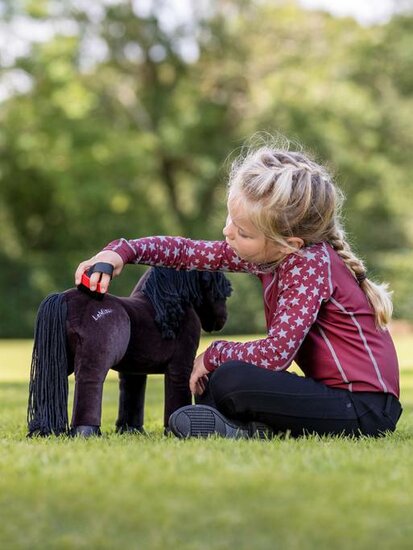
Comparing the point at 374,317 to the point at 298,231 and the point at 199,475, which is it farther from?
the point at 199,475

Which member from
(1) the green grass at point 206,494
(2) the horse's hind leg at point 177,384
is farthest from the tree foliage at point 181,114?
(1) the green grass at point 206,494

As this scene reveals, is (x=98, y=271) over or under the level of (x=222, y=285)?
over

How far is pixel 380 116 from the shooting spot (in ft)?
108

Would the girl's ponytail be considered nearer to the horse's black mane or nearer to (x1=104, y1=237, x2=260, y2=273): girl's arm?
(x1=104, y1=237, x2=260, y2=273): girl's arm

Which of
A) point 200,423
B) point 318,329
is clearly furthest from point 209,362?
point 318,329

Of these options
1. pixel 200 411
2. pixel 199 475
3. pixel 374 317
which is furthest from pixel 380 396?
pixel 199 475

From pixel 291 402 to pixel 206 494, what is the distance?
156cm

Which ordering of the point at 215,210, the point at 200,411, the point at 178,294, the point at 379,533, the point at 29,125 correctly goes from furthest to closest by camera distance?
1. the point at 215,210
2. the point at 29,125
3. the point at 178,294
4. the point at 200,411
5. the point at 379,533

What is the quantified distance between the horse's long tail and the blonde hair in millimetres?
979

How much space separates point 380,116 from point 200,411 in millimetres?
29367

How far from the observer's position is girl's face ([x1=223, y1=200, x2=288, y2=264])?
459 centimetres

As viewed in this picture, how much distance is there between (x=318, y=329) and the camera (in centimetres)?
463

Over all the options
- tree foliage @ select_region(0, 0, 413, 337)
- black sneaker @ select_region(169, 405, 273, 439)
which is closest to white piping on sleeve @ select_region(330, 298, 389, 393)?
black sneaker @ select_region(169, 405, 273, 439)

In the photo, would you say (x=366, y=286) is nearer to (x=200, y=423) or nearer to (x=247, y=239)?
(x=247, y=239)
